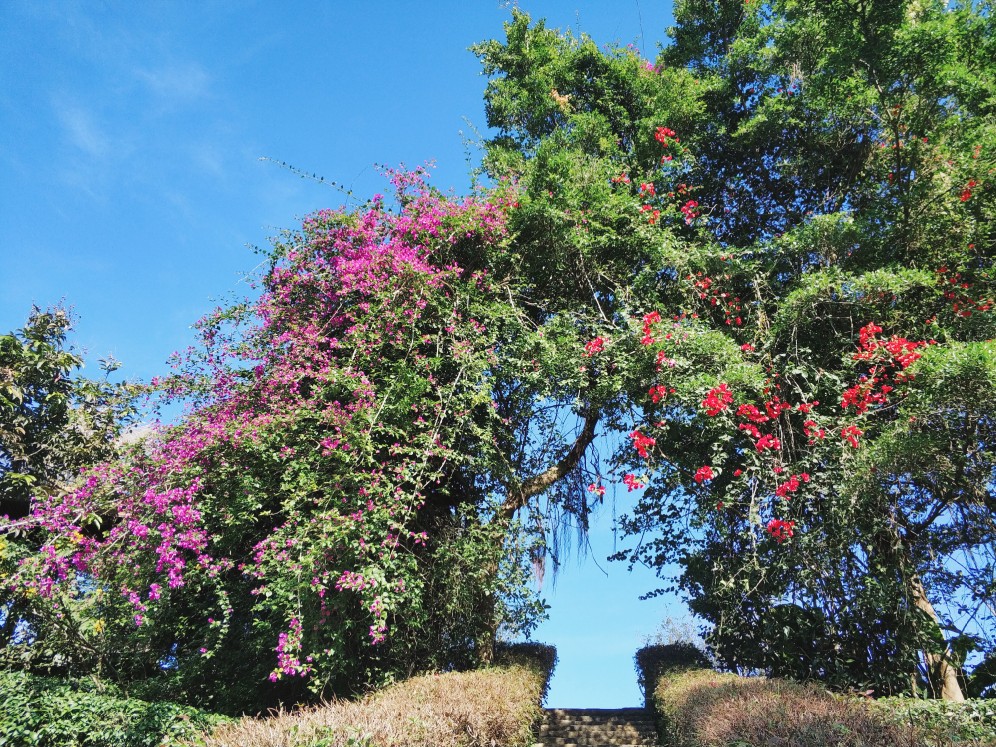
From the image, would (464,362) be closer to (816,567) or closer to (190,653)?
(816,567)

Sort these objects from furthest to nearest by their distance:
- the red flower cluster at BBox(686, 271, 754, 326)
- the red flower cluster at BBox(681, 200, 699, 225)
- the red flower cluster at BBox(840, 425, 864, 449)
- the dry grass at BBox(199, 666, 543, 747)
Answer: the red flower cluster at BBox(681, 200, 699, 225)
the red flower cluster at BBox(686, 271, 754, 326)
the red flower cluster at BBox(840, 425, 864, 449)
the dry grass at BBox(199, 666, 543, 747)

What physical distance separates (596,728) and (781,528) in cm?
340

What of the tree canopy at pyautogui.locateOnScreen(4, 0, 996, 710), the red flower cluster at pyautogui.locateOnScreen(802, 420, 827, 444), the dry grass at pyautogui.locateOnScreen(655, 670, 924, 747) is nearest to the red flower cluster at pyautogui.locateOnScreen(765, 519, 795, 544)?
the tree canopy at pyautogui.locateOnScreen(4, 0, 996, 710)

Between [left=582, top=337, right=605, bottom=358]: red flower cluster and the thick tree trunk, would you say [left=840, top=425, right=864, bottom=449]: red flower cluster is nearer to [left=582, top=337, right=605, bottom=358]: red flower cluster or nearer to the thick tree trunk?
the thick tree trunk

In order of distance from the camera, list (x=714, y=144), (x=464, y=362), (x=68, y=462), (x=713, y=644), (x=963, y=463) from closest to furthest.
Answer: (x=963, y=463) < (x=464, y=362) < (x=713, y=644) < (x=68, y=462) < (x=714, y=144)

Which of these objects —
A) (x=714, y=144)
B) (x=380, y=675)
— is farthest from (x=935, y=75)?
(x=380, y=675)

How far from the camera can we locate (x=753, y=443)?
6.91 metres

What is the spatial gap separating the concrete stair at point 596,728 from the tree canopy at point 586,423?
1.34 meters

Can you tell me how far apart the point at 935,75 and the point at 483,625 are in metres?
8.11

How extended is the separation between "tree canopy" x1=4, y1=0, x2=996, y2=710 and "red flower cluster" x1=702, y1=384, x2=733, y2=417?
1.5 inches

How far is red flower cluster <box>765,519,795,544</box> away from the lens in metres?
6.41

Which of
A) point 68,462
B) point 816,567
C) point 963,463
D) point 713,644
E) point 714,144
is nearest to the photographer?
point 963,463

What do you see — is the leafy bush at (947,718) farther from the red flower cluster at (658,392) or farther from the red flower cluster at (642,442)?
the red flower cluster at (658,392)

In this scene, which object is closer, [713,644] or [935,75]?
[935,75]
